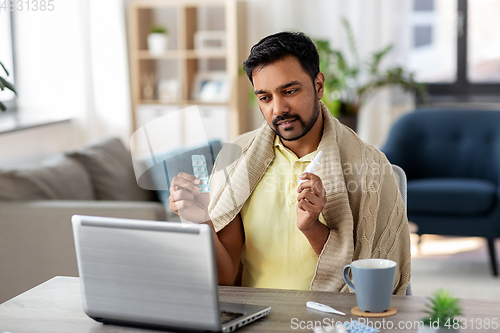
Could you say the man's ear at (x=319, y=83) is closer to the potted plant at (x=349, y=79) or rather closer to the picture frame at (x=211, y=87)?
the potted plant at (x=349, y=79)

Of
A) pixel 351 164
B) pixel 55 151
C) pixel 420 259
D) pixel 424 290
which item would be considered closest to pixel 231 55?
pixel 55 151

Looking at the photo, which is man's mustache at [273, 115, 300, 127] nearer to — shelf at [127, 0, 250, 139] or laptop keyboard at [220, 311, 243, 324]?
laptop keyboard at [220, 311, 243, 324]

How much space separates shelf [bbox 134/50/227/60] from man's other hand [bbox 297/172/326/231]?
3.50 metres

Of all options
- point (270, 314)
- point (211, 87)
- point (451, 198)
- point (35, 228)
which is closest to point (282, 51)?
point (270, 314)

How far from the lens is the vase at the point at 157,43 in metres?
4.67

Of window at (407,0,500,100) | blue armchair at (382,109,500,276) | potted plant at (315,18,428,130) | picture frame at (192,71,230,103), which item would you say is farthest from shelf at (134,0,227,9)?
blue armchair at (382,109,500,276)

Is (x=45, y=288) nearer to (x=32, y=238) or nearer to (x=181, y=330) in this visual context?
(x=181, y=330)

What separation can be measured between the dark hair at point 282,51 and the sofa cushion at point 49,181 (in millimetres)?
1400

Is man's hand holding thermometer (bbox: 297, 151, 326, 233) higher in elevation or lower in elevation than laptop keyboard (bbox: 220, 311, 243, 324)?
higher

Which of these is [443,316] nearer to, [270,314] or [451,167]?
[270,314]

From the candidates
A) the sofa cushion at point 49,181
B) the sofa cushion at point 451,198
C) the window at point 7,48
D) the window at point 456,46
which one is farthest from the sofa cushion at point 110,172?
the window at point 456,46

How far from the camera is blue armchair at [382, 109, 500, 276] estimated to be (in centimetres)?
312

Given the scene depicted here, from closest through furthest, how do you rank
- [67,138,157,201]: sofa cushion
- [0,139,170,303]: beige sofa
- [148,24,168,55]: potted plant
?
[0,139,170,303]: beige sofa, [67,138,157,201]: sofa cushion, [148,24,168,55]: potted plant

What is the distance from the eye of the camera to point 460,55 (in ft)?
14.8
